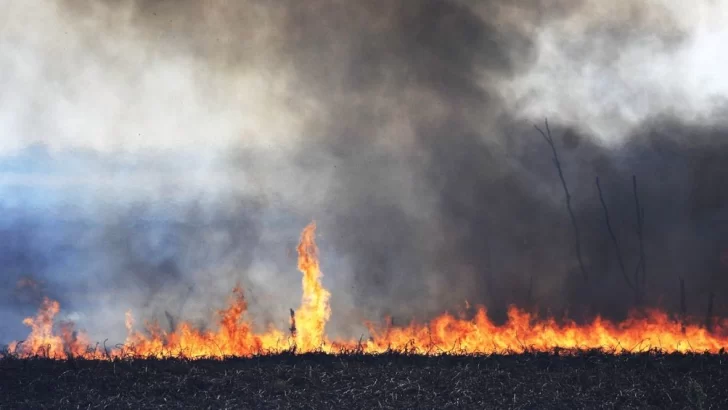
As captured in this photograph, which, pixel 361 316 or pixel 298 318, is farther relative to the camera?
pixel 361 316

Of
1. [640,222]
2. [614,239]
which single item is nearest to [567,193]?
[614,239]

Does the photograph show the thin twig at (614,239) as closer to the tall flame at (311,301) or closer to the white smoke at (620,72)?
the white smoke at (620,72)

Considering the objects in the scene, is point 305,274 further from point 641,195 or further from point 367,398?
point 641,195

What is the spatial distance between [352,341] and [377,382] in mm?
3181

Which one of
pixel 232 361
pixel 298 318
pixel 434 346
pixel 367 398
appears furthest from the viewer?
pixel 298 318

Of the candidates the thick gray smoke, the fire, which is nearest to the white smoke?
the thick gray smoke

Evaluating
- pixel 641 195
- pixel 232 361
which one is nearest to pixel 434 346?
pixel 232 361

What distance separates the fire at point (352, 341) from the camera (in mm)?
13188

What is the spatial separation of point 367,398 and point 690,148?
9964 mm

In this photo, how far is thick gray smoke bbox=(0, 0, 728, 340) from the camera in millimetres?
15914

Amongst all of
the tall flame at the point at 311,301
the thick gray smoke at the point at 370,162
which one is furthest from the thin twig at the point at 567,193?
the tall flame at the point at 311,301

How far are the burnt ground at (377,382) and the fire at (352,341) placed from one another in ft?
2.26

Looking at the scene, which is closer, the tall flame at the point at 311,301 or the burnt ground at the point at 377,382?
the burnt ground at the point at 377,382

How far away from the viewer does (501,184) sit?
53.9 feet
